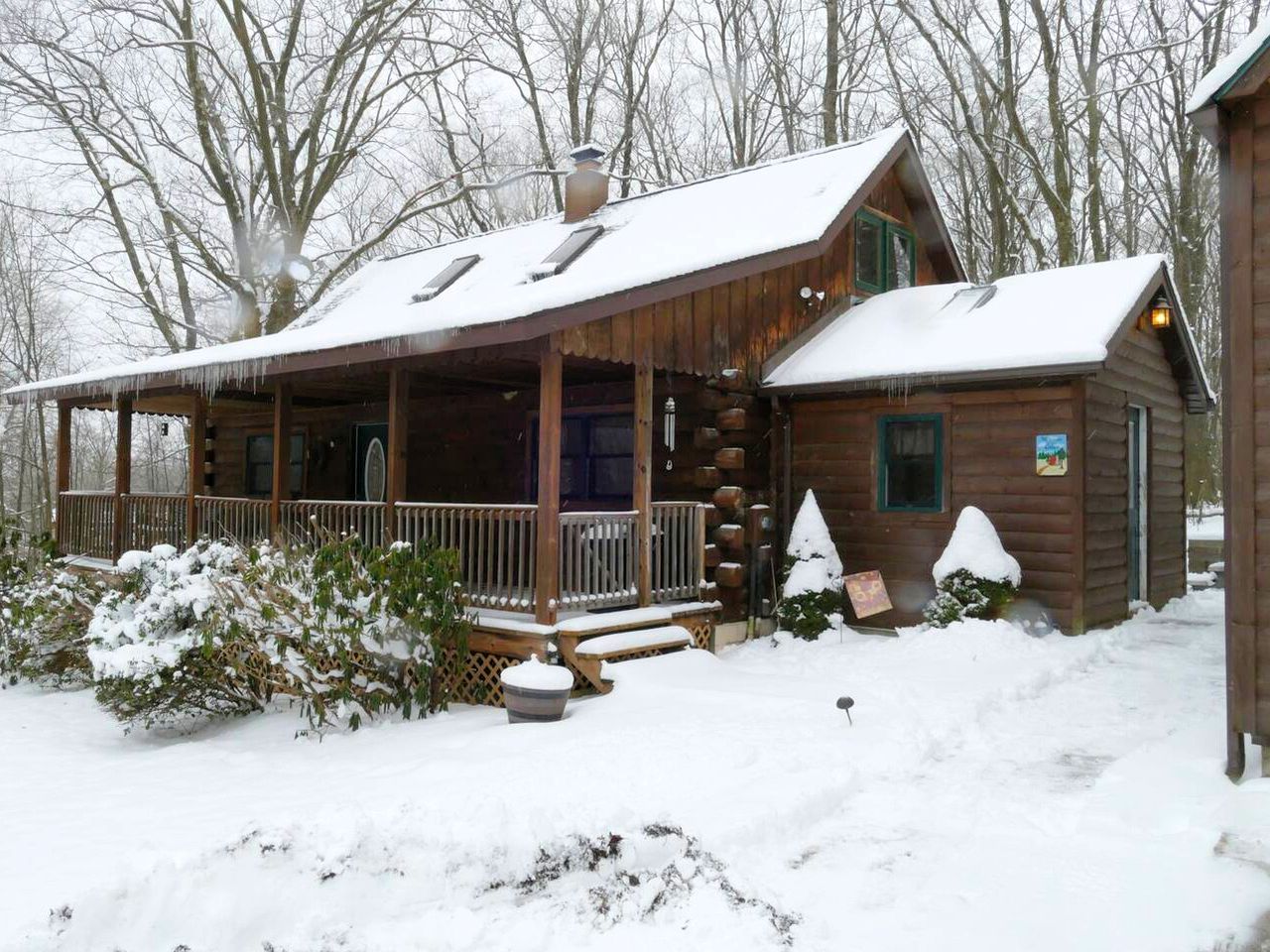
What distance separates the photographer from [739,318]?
10.8 metres

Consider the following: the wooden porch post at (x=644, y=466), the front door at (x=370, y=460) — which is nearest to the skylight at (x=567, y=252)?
the wooden porch post at (x=644, y=466)

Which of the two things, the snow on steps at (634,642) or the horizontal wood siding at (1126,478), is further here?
the horizontal wood siding at (1126,478)

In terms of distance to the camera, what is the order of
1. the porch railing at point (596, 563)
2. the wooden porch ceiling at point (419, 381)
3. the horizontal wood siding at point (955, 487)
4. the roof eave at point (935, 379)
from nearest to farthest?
the porch railing at point (596, 563) → the wooden porch ceiling at point (419, 381) → the roof eave at point (935, 379) → the horizontal wood siding at point (955, 487)

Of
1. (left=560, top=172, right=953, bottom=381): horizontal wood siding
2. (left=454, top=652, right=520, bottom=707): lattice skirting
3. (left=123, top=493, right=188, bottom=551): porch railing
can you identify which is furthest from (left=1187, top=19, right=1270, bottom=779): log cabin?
(left=123, top=493, right=188, bottom=551): porch railing

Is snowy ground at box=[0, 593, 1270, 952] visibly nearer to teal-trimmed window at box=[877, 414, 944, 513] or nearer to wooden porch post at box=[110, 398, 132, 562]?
teal-trimmed window at box=[877, 414, 944, 513]

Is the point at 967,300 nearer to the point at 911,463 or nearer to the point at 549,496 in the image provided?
the point at 911,463

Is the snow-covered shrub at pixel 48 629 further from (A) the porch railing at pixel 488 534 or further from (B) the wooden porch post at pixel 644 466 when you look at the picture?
(B) the wooden porch post at pixel 644 466

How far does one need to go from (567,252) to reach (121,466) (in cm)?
669

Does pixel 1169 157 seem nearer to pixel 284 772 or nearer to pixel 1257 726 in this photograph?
pixel 1257 726

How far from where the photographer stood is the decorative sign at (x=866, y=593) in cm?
1041

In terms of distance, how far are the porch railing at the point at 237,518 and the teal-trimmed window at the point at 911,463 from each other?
7.00 m

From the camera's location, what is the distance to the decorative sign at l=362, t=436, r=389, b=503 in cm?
1491

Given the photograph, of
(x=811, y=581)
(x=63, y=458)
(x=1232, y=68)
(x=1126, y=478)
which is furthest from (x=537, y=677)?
(x=63, y=458)

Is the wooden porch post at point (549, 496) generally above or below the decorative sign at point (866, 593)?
above
